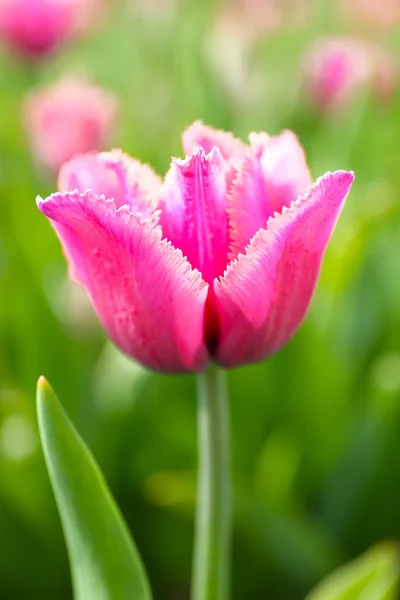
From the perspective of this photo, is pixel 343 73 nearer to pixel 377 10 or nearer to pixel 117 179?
pixel 117 179

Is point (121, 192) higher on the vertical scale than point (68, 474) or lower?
higher

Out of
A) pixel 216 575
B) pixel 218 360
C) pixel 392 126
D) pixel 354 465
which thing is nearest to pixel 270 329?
pixel 218 360

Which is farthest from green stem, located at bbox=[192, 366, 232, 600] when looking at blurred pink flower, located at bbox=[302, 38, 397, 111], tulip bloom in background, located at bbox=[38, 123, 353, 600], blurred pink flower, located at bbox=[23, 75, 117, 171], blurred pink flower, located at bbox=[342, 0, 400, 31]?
blurred pink flower, located at bbox=[342, 0, 400, 31]

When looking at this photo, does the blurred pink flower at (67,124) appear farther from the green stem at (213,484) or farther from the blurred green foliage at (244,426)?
the green stem at (213,484)

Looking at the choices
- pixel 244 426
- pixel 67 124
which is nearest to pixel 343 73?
pixel 67 124

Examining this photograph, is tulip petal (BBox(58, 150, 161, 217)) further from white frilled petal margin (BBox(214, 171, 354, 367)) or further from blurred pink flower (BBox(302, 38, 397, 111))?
blurred pink flower (BBox(302, 38, 397, 111))

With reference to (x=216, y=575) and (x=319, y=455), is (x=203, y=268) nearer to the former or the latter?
(x=216, y=575)

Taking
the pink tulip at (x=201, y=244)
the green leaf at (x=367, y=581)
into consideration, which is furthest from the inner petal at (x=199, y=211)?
the green leaf at (x=367, y=581)
